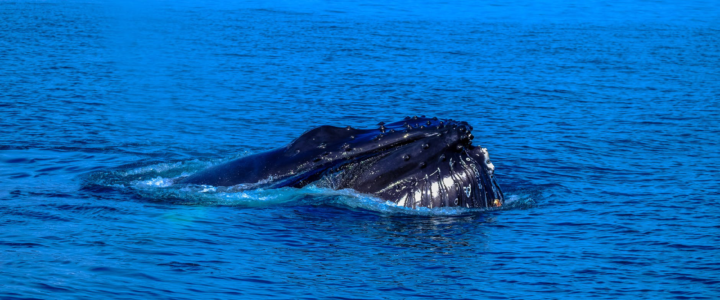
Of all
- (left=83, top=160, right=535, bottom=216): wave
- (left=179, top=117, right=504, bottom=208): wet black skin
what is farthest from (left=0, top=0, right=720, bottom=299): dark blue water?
(left=179, top=117, right=504, bottom=208): wet black skin

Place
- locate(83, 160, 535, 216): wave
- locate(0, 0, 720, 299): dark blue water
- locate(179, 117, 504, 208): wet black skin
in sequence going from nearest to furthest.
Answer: locate(0, 0, 720, 299): dark blue water
locate(179, 117, 504, 208): wet black skin
locate(83, 160, 535, 216): wave

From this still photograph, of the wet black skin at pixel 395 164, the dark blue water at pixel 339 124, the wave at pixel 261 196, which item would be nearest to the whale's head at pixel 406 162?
the wet black skin at pixel 395 164

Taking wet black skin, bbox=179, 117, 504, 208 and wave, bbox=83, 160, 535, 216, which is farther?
wave, bbox=83, 160, 535, 216

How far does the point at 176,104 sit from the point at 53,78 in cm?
366

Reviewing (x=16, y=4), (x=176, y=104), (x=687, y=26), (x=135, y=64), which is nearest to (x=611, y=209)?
(x=176, y=104)

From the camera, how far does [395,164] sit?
33.8 feet

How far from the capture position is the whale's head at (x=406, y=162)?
10.2 meters

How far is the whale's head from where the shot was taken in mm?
10250

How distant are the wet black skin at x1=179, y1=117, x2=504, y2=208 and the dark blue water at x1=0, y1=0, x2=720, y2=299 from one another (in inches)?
10.9

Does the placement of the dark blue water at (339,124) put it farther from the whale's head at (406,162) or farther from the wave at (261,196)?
the whale's head at (406,162)

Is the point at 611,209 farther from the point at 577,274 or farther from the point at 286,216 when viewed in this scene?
the point at 286,216

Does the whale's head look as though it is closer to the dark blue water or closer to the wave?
the wave

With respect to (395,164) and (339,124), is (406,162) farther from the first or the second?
(339,124)

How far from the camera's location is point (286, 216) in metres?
10.6
